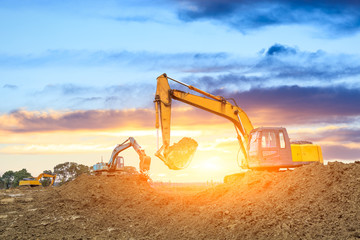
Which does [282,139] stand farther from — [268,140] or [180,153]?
[180,153]

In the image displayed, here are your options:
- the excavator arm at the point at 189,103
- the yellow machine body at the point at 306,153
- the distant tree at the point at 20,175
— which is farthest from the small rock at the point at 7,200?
the distant tree at the point at 20,175

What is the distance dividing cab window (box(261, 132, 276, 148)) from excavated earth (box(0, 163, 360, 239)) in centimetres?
157

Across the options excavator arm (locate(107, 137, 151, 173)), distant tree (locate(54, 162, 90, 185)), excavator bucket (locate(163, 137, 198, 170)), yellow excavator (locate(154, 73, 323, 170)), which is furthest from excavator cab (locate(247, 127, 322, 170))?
distant tree (locate(54, 162, 90, 185))

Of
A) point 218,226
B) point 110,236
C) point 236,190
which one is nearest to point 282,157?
point 236,190

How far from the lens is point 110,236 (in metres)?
17.2

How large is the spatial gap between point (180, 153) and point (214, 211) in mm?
3260

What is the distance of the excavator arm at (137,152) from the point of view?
30656 mm

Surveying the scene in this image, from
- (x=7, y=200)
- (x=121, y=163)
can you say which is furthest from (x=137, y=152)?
(x=7, y=200)

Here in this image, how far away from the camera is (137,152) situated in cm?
3117

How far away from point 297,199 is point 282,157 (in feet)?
17.3

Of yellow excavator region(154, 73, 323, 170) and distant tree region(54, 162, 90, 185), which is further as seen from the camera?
distant tree region(54, 162, 90, 185)

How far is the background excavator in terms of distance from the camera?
30.7 meters

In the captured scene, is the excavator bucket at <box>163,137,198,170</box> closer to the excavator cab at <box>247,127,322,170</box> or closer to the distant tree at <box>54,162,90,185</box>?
the excavator cab at <box>247,127,322,170</box>

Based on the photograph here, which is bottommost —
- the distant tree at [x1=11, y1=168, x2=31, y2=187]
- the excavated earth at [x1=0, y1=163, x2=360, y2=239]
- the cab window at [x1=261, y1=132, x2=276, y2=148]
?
the excavated earth at [x1=0, y1=163, x2=360, y2=239]
